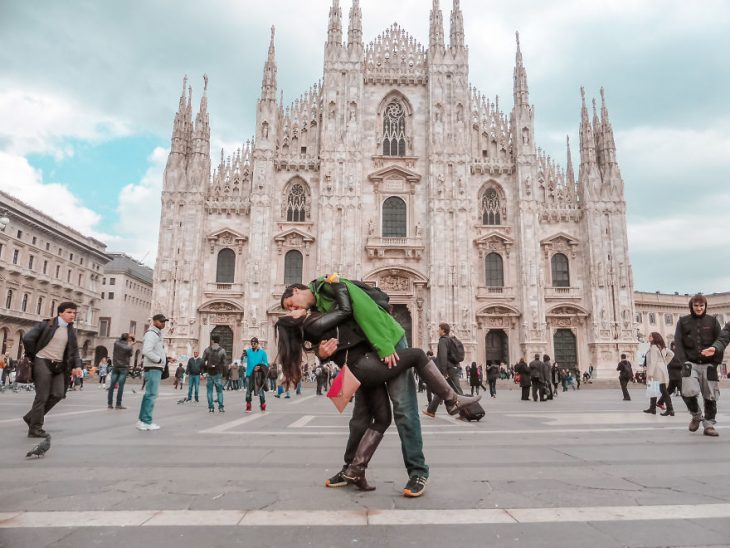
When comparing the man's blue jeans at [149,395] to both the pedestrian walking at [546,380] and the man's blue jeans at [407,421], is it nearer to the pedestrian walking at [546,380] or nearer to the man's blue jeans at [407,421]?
the man's blue jeans at [407,421]

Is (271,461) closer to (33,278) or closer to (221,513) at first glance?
(221,513)

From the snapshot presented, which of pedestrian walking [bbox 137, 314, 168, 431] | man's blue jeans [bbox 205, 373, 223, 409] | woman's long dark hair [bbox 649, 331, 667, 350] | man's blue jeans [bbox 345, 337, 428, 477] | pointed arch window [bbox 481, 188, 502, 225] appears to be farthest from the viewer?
pointed arch window [bbox 481, 188, 502, 225]

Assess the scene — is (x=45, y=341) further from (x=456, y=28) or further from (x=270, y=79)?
(x=456, y=28)

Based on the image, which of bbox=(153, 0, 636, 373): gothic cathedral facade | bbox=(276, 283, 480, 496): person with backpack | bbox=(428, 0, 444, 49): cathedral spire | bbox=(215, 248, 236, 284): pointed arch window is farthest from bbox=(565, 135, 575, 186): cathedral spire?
bbox=(276, 283, 480, 496): person with backpack

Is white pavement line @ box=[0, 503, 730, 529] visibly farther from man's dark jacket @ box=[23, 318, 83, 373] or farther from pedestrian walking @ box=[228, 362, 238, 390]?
pedestrian walking @ box=[228, 362, 238, 390]

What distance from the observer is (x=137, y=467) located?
4246 millimetres

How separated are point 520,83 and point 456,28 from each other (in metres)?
5.47

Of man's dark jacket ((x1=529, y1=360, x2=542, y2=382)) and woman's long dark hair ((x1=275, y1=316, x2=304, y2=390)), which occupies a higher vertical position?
woman's long dark hair ((x1=275, y1=316, x2=304, y2=390))

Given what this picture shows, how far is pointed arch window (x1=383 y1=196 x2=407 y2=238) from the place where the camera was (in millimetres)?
30422

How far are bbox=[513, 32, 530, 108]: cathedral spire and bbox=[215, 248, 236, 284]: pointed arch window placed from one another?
64.9ft

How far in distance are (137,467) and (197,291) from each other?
85.3 ft

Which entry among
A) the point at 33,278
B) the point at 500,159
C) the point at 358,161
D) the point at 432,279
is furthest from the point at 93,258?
the point at 500,159

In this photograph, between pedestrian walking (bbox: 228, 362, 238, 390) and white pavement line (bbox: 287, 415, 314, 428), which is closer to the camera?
white pavement line (bbox: 287, 415, 314, 428)

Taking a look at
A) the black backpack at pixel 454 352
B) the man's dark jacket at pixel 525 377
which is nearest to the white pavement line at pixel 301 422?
the black backpack at pixel 454 352
